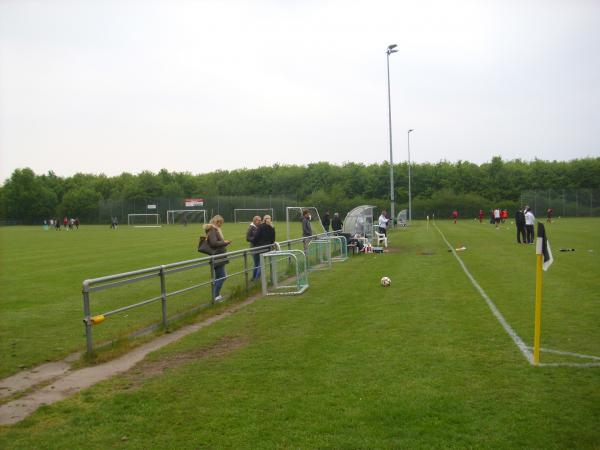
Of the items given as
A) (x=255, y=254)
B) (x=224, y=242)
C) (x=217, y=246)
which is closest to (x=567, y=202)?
(x=255, y=254)

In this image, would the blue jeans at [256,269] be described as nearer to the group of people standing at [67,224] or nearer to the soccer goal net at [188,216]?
the group of people standing at [67,224]

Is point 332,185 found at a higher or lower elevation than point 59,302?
higher

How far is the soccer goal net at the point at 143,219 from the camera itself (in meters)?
73.2

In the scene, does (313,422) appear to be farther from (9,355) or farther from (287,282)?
(287,282)

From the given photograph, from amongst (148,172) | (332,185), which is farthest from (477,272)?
(148,172)

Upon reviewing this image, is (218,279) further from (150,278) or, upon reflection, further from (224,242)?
(150,278)

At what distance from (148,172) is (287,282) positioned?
95.1 meters

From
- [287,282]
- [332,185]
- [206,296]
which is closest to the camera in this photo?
[206,296]

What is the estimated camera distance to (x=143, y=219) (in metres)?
74.1

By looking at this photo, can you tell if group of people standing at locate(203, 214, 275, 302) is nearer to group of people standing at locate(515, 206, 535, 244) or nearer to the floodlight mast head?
group of people standing at locate(515, 206, 535, 244)

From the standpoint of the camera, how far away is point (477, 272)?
47.0 feet

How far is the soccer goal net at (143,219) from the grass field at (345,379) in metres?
63.3

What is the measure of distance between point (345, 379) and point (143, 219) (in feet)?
236

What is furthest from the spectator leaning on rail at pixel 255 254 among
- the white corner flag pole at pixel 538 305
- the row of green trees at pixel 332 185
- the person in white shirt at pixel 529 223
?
the row of green trees at pixel 332 185
